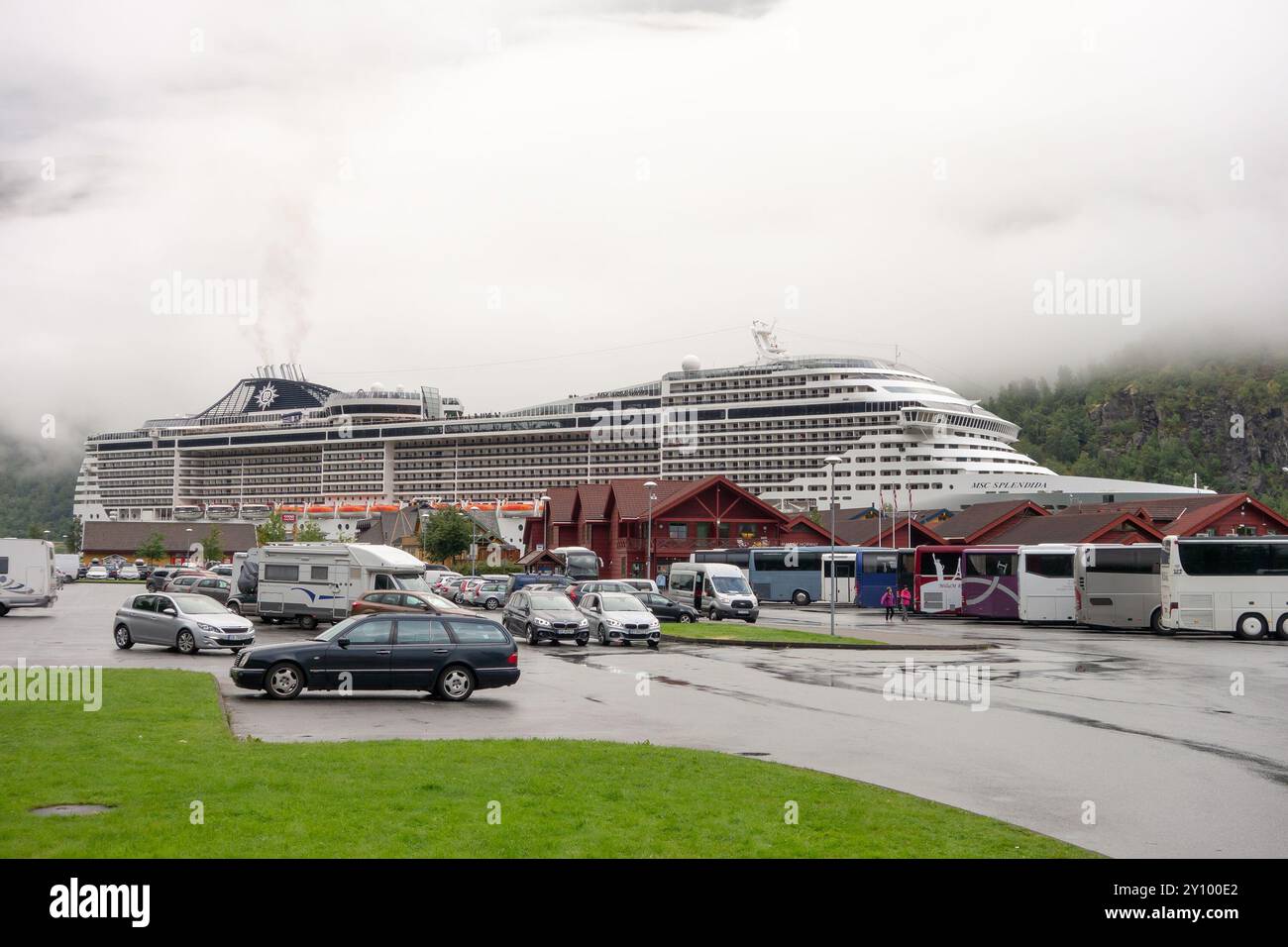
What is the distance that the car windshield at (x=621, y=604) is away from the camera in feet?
105

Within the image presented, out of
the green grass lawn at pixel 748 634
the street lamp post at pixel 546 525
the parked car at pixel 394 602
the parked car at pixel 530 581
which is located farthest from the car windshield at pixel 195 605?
the street lamp post at pixel 546 525

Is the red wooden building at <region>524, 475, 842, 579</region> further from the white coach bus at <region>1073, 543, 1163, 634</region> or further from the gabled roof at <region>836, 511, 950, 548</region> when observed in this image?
the white coach bus at <region>1073, 543, 1163, 634</region>

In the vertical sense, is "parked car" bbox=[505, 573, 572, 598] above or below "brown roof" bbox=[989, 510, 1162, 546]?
below

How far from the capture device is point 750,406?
126 m

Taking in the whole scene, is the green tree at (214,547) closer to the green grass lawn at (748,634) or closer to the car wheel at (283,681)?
the green grass lawn at (748,634)

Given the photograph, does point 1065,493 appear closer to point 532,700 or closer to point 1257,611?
point 1257,611

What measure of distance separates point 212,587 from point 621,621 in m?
23.7

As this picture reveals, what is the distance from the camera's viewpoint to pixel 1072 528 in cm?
5875

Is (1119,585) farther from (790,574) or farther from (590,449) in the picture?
(590,449)

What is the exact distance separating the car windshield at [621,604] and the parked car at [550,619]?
878 mm

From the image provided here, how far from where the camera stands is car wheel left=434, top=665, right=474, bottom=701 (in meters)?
17.7

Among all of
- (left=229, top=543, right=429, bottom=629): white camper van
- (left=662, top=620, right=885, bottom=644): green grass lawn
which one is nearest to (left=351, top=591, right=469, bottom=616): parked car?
(left=229, top=543, right=429, bottom=629): white camper van

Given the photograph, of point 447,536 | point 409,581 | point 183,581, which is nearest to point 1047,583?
point 409,581

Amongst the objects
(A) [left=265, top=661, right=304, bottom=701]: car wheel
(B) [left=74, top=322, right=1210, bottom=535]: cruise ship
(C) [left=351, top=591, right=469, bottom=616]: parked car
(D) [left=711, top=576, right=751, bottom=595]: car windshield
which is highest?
(B) [left=74, top=322, right=1210, bottom=535]: cruise ship
